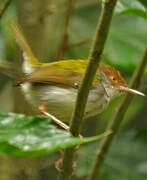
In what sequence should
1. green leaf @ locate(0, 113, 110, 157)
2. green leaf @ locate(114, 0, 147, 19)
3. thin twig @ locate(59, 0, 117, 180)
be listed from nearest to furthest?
1. green leaf @ locate(0, 113, 110, 157)
2. thin twig @ locate(59, 0, 117, 180)
3. green leaf @ locate(114, 0, 147, 19)

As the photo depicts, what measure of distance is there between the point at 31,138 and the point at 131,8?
1319 mm

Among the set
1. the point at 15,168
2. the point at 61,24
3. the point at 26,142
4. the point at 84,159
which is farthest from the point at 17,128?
→ the point at 61,24

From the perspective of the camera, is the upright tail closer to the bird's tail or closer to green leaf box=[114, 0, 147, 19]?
the bird's tail

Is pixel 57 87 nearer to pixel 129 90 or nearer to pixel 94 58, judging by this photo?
pixel 129 90

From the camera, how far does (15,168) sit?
325 centimetres

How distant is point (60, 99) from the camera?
3193 mm

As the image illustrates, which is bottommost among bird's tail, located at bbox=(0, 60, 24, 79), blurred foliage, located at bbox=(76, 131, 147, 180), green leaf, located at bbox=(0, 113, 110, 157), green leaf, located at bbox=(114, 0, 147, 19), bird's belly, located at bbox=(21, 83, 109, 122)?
blurred foliage, located at bbox=(76, 131, 147, 180)

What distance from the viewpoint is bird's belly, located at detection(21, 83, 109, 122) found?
3164 millimetres

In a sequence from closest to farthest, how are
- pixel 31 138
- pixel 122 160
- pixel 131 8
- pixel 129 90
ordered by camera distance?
1. pixel 31 138
2. pixel 131 8
3. pixel 129 90
4. pixel 122 160

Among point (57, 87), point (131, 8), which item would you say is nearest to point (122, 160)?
point (57, 87)

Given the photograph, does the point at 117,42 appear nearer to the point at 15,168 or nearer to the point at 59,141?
the point at 15,168

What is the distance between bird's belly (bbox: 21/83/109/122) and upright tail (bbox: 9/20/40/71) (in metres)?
0.27

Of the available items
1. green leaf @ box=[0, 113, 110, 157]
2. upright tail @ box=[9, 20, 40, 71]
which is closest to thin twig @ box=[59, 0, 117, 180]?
green leaf @ box=[0, 113, 110, 157]

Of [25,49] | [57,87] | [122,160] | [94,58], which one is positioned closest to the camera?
[94,58]
